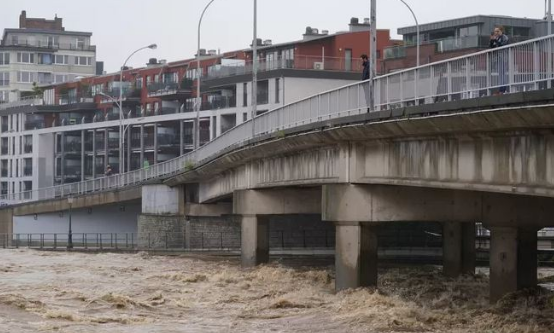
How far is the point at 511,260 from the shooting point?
35156 millimetres

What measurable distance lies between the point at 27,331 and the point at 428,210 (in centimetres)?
1287

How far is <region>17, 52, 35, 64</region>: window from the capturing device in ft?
603

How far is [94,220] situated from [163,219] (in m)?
18.5

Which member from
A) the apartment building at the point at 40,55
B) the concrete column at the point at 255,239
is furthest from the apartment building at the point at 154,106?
the concrete column at the point at 255,239

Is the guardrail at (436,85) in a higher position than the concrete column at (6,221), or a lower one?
higher

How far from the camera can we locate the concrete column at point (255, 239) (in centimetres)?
5531

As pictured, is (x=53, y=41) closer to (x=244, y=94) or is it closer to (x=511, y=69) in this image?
(x=244, y=94)

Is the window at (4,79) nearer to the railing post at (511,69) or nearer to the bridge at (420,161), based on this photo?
the bridge at (420,161)

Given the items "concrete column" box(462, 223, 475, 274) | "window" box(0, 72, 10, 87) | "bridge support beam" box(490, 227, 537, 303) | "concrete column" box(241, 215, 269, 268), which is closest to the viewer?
"bridge support beam" box(490, 227, 537, 303)

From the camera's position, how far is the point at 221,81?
106375 mm

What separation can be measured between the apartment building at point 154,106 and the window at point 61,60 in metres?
33.9

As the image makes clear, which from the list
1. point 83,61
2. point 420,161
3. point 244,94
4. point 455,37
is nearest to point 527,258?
point 420,161

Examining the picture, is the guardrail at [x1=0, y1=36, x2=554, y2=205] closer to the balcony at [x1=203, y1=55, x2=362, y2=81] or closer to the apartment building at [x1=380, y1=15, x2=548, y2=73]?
the apartment building at [x1=380, y1=15, x2=548, y2=73]

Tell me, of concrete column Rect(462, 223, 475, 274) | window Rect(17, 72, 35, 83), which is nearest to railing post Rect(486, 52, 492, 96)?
concrete column Rect(462, 223, 475, 274)
